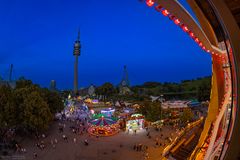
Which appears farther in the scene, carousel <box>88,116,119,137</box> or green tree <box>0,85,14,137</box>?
carousel <box>88,116,119,137</box>

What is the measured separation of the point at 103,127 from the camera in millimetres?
37156

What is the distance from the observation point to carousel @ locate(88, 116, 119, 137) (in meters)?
37.0

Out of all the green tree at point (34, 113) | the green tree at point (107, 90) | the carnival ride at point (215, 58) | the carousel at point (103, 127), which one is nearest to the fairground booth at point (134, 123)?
the carousel at point (103, 127)

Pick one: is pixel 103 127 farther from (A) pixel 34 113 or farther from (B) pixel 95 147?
(A) pixel 34 113

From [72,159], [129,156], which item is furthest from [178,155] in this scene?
[72,159]

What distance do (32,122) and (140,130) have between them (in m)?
17.2

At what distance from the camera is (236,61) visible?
7.41 metres

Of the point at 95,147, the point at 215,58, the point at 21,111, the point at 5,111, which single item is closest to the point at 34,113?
the point at 21,111

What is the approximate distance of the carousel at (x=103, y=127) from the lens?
3700cm

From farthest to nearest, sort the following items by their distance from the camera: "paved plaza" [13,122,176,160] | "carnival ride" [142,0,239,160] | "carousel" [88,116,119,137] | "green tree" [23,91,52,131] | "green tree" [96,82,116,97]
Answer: "green tree" [96,82,116,97], "carousel" [88,116,119,137], "green tree" [23,91,52,131], "paved plaza" [13,122,176,160], "carnival ride" [142,0,239,160]

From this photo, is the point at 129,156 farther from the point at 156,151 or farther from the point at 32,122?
the point at 32,122

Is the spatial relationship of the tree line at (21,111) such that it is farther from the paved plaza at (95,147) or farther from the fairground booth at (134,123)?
the fairground booth at (134,123)

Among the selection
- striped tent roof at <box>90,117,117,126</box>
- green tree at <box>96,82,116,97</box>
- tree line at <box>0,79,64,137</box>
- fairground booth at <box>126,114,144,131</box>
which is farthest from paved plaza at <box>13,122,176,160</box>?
green tree at <box>96,82,116,97</box>

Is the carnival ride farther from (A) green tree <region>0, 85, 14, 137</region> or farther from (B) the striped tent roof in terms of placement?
(B) the striped tent roof
